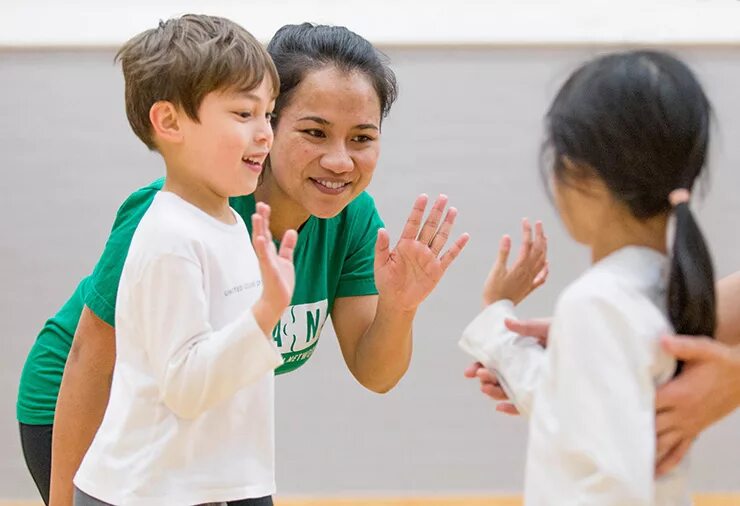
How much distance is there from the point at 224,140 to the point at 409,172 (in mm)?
1868

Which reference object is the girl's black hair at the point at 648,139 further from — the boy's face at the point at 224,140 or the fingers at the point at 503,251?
the boy's face at the point at 224,140

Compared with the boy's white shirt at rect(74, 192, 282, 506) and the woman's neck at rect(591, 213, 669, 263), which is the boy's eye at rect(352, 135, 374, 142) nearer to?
the boy's white shirt at rect(74, 192, 282, 506)

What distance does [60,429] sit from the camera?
1.61 meters

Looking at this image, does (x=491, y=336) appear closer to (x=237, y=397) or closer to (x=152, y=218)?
(x=237, y=397)

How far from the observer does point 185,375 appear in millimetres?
1262

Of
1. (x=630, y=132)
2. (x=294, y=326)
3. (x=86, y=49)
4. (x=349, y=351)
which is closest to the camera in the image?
(x=630, y=132)

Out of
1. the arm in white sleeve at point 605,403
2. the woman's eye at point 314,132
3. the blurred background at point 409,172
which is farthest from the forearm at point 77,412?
the blurred background at point 409,172

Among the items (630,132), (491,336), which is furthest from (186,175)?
(630,132)

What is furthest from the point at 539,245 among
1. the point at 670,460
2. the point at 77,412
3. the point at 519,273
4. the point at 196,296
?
the point at 77,412

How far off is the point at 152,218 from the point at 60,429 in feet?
1.49

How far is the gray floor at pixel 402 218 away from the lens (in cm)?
321

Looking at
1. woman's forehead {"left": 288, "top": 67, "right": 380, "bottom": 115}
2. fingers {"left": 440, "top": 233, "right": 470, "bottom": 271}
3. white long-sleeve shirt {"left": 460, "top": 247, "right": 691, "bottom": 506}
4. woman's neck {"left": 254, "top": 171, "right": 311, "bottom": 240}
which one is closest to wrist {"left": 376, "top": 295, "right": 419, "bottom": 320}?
fingers {"left": 440, "top": 233, "right": 470, "bottom": 271}

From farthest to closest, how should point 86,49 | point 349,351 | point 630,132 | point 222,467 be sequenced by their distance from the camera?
1. point 86,49
2. point 349,351
3. point 222,467
4. point 630,132

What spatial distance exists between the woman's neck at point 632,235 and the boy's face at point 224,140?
50cm
